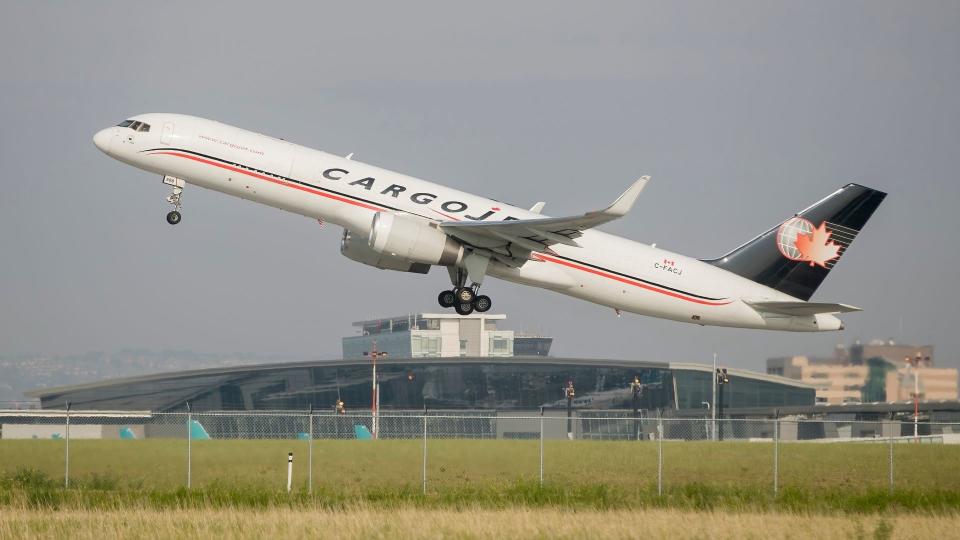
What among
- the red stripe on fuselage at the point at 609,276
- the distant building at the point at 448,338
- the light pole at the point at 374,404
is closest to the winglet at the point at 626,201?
the red stripe on fuselage at the point at 609,276

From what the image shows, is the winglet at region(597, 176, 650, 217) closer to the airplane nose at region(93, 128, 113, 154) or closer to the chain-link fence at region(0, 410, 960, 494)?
the chain-link fence at region(0, 410, 960, 494)

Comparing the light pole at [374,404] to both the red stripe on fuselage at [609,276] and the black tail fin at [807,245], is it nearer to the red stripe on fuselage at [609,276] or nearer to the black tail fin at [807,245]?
the red stripe on fuselage at [609,276]

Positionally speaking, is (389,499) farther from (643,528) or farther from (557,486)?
(643,528)

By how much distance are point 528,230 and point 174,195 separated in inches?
479

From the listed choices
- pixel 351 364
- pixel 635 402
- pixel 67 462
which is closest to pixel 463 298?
pixel 67 462

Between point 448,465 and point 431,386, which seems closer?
point 448,465

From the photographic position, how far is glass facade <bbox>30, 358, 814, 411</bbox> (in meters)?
120

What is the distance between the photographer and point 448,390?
124 metres

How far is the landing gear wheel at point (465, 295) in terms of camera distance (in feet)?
145

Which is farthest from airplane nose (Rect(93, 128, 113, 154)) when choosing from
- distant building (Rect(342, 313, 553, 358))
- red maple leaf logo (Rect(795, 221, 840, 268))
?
distant building (Rect(342, 313, 553, 358))

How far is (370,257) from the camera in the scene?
148ft

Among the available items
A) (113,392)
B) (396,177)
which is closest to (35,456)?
(396,177)

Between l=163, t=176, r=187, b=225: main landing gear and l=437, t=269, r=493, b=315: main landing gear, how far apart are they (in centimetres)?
969

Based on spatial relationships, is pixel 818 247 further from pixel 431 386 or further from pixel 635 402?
pixel 431 386
